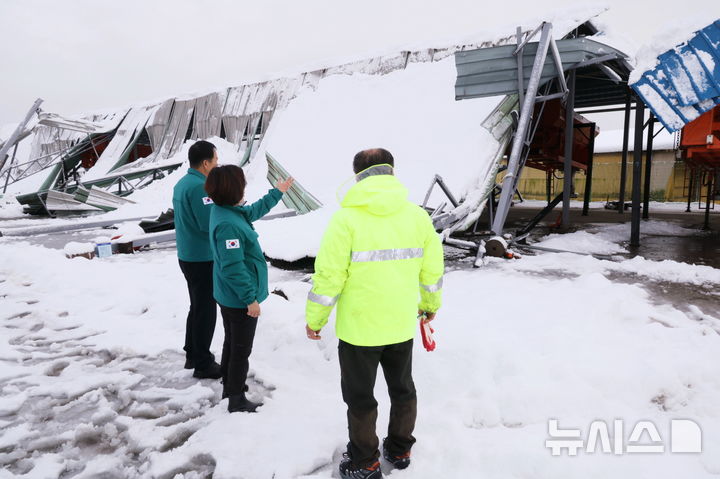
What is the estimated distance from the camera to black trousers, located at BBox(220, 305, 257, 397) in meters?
2.82

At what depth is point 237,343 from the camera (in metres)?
2.83

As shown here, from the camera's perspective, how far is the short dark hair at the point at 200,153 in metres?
3.30

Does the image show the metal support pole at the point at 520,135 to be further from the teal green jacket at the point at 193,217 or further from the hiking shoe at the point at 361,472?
the hiking shoe at the point at 361,472

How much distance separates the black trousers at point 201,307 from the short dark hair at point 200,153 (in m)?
0.81

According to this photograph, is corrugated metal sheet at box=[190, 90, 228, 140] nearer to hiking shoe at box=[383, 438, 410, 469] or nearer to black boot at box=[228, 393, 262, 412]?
black boot at box=[228, 393, 262, 412]

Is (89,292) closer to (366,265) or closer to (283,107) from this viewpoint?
(366,265)

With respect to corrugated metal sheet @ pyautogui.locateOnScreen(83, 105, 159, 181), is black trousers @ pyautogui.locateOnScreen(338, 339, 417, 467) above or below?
below

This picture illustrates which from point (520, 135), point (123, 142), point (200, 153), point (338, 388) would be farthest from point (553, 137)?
point (123, 142)

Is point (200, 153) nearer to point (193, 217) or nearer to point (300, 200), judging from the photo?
point (193, 217)

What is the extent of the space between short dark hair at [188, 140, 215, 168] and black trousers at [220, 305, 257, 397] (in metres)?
1.23

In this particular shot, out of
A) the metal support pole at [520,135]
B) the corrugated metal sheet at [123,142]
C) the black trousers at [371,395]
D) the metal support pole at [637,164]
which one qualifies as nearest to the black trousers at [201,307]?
the black trousers at [371,395]

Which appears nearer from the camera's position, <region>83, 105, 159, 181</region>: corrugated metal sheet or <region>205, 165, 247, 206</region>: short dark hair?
<region>205, 165, 247, 206</region>: short dark hair

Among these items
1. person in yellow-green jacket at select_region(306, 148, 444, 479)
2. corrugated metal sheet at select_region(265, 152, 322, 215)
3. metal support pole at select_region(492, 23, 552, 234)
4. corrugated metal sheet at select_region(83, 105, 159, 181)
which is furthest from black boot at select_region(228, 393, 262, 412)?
corrugated metal sheet at select_region(83, 105, 159, 181)

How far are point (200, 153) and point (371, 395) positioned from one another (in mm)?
2293
